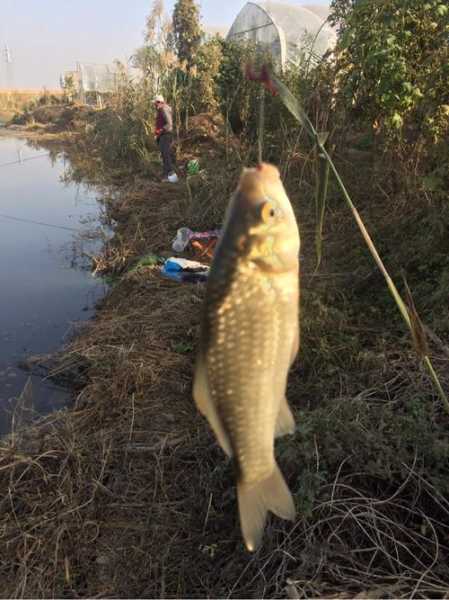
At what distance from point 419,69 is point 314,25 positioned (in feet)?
29.7

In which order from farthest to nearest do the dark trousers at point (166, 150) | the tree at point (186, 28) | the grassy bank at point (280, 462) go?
1. the tree at point (186, 28)
2. the dark trousers at point (166, 150)
3. the grassy bank at point (280, 462)

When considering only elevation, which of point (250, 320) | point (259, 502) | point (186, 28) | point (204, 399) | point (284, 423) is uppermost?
point (186, 28)

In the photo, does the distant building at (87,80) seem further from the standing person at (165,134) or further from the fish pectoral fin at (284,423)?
the fish pectoral fin at (284,423)

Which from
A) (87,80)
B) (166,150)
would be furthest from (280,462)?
(87,80)

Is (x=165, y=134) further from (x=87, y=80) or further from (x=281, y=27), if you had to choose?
(x=87, y=80)

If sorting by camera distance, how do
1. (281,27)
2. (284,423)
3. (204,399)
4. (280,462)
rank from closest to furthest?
(204,399) < (284,423) < (280,462) < (281,27)

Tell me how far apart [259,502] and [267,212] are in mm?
759

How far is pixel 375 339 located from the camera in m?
3.94

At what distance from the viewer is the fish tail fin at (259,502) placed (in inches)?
50.6

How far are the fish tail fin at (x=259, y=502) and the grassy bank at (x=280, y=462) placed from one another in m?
1.11

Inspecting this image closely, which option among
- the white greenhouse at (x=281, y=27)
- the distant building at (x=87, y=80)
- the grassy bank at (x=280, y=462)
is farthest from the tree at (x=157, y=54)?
the distant building at (x=87, y=80)

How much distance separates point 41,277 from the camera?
23.3 ft

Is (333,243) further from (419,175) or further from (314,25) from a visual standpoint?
(314,25)

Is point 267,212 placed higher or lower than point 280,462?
higher
